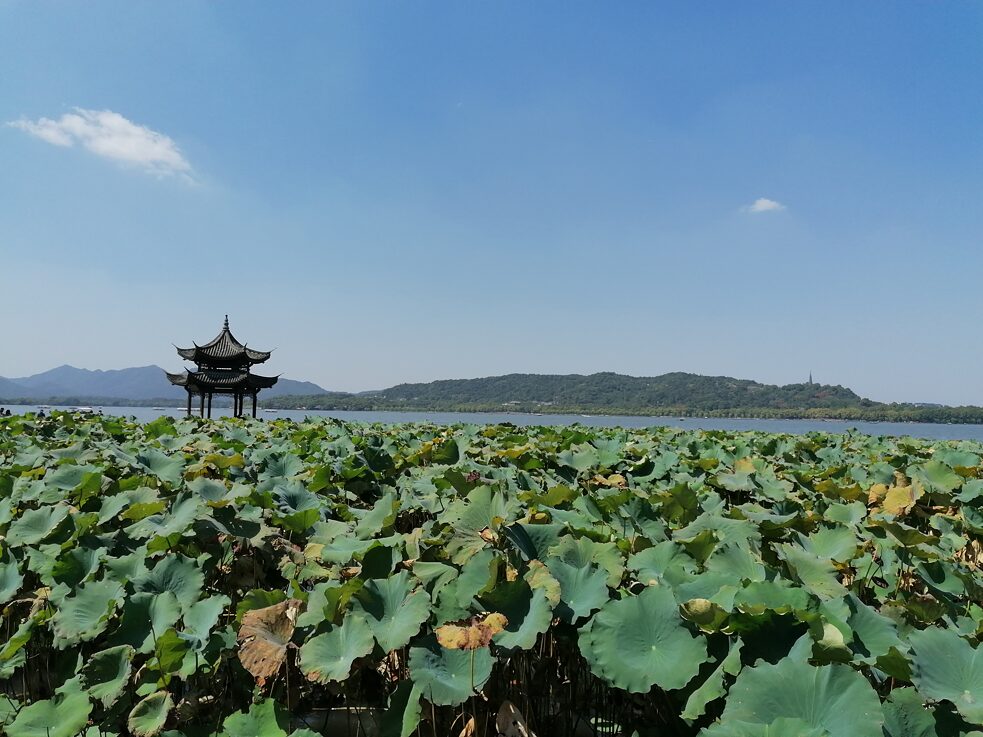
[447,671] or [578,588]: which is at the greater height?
[578,588]

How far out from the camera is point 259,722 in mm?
1206

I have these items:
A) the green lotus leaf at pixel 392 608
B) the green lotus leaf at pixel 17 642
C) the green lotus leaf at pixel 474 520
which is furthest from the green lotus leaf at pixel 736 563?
the green lotus leaf at pixel 17 642

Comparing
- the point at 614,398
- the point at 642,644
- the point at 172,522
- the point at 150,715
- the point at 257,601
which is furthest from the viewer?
the point at 614,398

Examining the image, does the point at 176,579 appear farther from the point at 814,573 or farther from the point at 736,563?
the point at 814,573

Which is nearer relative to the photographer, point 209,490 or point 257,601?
point 257,601

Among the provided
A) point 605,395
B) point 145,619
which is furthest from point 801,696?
point 605,395

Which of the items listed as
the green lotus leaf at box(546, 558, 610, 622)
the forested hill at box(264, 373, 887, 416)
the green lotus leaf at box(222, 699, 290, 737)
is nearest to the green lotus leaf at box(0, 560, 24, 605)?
the green lotus leaf at box(222, 699, 290, 737)

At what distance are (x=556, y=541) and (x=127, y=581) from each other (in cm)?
111

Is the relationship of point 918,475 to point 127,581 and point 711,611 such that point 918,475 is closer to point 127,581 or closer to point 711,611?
point 711,611

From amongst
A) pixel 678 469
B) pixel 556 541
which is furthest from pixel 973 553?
pixel 556 541

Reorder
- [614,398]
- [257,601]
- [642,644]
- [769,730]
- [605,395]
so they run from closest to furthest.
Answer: [769,730], [642,644], [257,601], [614,398], [605,395]

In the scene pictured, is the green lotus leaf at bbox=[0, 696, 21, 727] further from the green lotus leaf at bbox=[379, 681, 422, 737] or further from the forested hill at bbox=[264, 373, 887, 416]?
the forested hill at bbox=[264, 373, 887, 416]

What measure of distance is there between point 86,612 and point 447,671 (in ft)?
3.22

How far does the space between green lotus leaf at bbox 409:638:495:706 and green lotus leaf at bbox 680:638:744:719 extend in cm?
35
